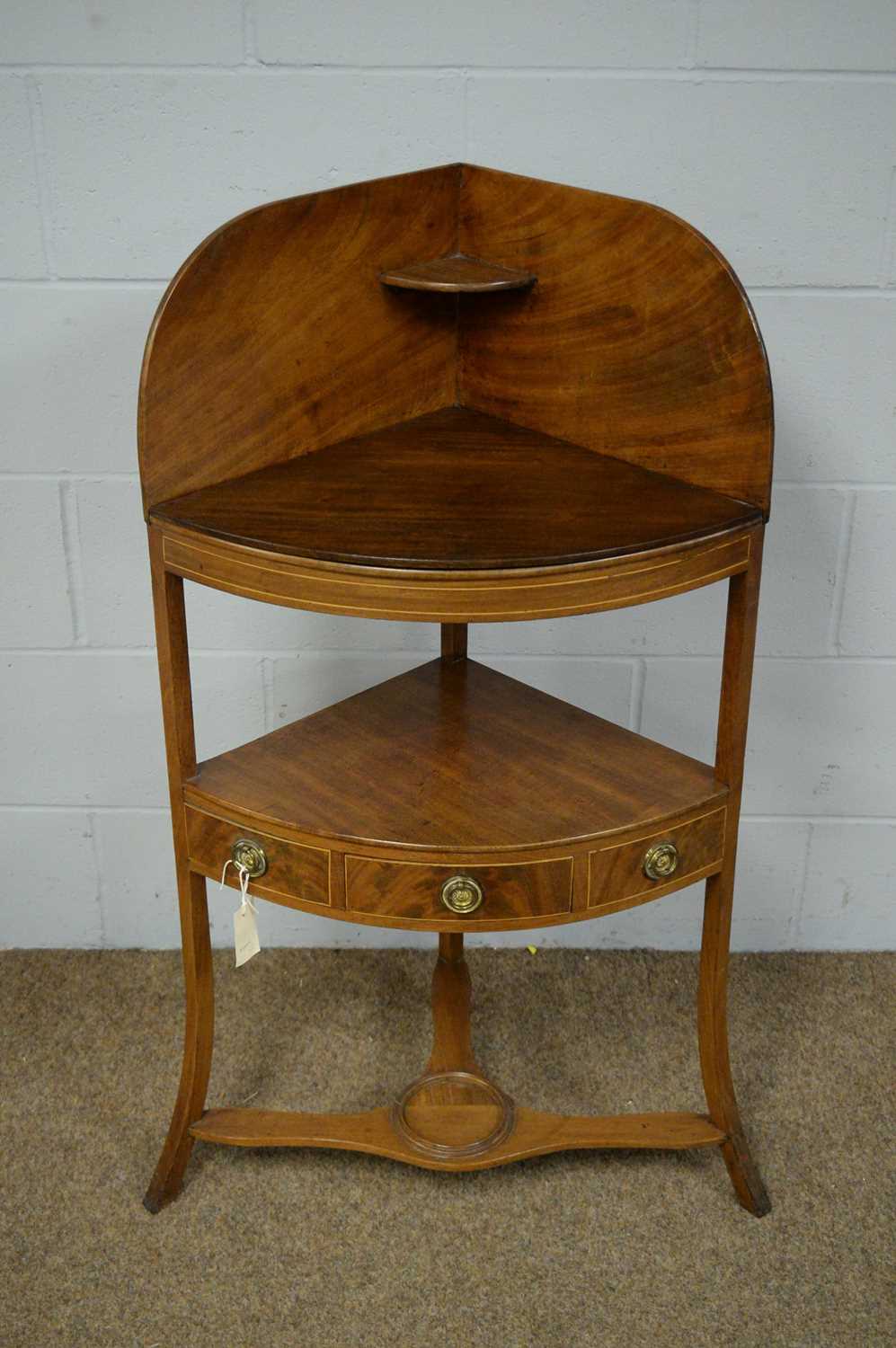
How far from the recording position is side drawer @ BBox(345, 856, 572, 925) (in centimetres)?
144

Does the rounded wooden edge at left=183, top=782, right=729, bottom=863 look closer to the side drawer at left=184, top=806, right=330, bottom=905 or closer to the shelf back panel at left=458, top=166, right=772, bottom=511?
the side drawer at left=184, top=806, right=330, bottom=905

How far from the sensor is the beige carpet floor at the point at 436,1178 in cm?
161

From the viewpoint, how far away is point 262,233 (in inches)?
56.1

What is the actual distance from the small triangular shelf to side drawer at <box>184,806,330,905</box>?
0.58 metres

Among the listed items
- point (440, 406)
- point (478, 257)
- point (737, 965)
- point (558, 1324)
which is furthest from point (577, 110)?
point (558, 1324)

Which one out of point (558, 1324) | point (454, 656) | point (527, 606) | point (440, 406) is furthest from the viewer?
point (454, 656)

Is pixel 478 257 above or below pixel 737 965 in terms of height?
above

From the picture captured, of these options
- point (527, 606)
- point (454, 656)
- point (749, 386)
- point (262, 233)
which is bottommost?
point (454, 656)

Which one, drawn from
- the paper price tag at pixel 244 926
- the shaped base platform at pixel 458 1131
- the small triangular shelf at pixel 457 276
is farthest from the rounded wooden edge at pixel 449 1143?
the small triangular shelf at pixel 457 276

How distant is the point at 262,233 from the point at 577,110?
527mm

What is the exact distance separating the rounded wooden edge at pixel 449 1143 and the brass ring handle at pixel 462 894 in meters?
0.43

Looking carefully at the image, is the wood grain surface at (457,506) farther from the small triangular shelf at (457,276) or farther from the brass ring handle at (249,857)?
the brass ring handle at (249,857)

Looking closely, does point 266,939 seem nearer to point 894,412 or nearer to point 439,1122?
point 439,1122

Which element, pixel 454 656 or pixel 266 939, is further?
pixel 266 939
